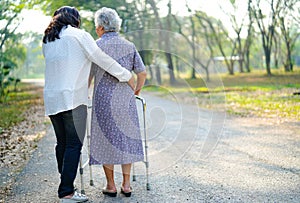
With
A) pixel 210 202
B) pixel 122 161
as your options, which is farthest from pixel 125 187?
pixel 210 202

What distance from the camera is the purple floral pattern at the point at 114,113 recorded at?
400 cm

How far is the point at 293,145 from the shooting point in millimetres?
6598

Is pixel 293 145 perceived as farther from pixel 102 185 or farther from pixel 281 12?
pixel 281 12

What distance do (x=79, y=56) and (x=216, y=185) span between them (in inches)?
74.0

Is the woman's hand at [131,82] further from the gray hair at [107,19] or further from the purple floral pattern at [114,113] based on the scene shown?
the gray hair at [107,19]

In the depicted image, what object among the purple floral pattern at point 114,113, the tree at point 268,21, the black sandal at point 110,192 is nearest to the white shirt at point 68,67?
the purple floral pattern at point 114,113

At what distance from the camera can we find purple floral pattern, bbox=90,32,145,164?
13.1ft

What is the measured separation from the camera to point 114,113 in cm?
400

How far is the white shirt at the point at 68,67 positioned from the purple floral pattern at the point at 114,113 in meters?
0.21

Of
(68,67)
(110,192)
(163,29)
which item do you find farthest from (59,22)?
(163,29)

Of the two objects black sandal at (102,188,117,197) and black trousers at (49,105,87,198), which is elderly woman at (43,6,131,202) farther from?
black sandal at (102,188,117,197)

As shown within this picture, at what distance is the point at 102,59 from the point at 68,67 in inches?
12.2

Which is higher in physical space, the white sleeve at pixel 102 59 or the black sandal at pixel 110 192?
the white sleeve at pixel 102 59

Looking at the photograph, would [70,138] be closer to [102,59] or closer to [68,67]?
[68,67]
